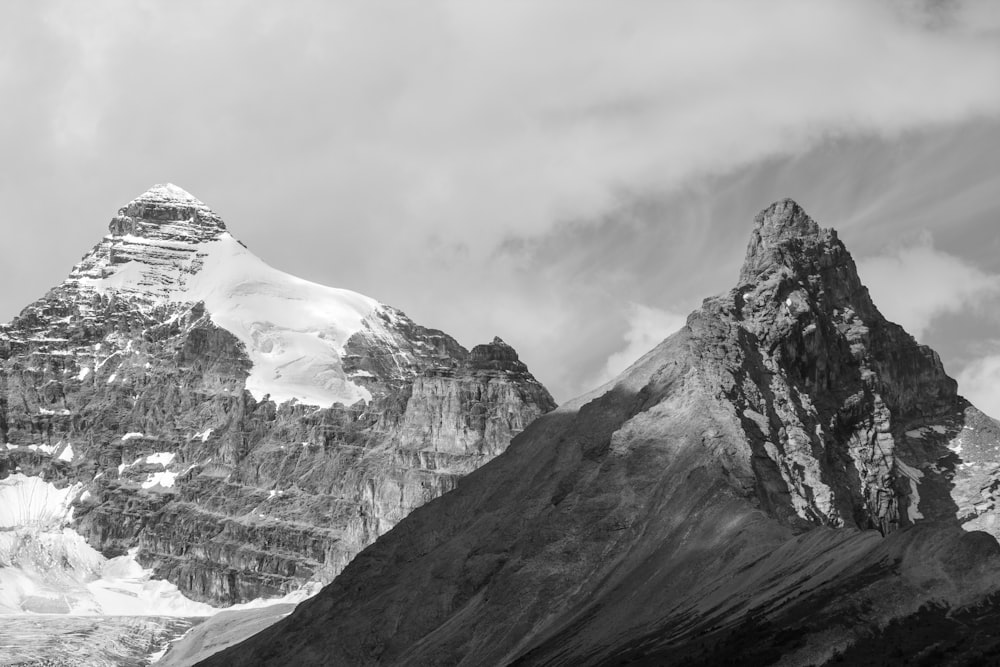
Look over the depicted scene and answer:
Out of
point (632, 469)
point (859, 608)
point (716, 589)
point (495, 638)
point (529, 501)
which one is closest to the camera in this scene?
point (859, 608)

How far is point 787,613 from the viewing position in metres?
126

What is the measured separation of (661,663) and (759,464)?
50.1m

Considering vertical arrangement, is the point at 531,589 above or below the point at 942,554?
A: above

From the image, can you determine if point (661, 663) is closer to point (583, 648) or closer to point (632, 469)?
point (583, 648)

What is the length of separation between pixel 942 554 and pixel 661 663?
2352cm

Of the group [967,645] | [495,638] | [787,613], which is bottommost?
[967,645]

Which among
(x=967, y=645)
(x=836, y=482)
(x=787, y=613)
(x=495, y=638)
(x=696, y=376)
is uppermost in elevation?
(x=696, y=376)

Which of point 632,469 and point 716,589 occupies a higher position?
point 632,469

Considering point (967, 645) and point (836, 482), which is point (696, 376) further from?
point (967, 645)

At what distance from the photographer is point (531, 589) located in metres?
176

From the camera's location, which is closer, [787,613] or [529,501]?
[787,613]

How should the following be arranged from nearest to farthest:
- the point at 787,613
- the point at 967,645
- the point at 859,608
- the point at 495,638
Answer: the point at 967,645, the point at 859,608, the point at 787,613, the point at 495,638

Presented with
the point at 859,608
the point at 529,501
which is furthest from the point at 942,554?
the point at 529,501

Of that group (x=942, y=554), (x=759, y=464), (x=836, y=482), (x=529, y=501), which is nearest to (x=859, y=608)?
(x=942, y=554)
